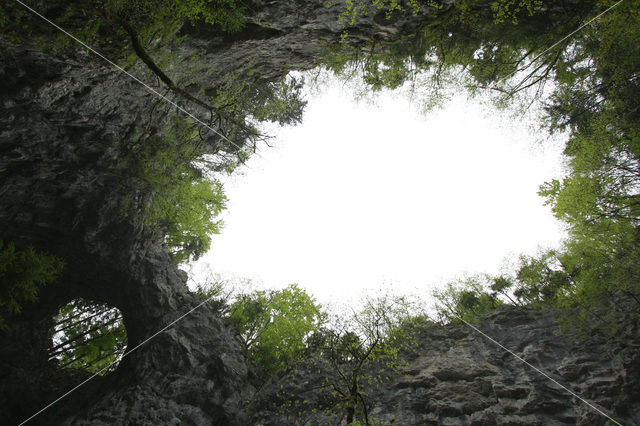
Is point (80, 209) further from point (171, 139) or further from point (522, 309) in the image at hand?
point (522, 309)

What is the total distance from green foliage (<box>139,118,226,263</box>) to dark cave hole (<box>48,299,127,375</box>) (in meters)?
3.70

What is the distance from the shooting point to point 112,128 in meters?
6.89

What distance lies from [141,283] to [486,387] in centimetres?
1412

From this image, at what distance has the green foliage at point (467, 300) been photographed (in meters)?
15.4

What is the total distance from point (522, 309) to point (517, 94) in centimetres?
1160

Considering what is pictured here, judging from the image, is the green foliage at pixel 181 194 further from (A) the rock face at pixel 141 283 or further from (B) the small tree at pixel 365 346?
(B) the small tree at pixel 365 346

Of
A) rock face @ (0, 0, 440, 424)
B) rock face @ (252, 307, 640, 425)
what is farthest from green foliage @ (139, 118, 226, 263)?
rock face @ (252, 307, 640, 425)

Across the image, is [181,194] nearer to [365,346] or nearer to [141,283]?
[141,283]

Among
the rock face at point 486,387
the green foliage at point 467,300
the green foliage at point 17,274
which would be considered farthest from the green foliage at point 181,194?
the green foliage at point 467,300

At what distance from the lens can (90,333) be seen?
37.4 feet

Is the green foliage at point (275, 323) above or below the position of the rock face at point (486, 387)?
above

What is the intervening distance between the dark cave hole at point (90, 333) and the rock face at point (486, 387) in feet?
23.4

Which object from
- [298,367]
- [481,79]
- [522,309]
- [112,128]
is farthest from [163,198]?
[522,309]

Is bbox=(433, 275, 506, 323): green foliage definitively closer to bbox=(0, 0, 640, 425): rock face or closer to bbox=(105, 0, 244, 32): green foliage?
bbox=(0, 0, 640, 425): rock face
